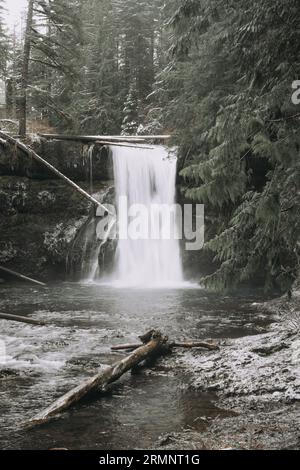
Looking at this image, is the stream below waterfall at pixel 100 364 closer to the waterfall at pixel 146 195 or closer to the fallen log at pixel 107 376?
the fallen log at pixel 107 376

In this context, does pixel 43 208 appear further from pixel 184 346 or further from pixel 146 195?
pixel 184 346

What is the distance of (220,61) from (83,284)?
944 centimetres

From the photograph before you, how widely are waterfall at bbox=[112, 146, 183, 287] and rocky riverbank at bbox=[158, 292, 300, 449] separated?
422 inches

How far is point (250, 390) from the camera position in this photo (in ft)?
19.9

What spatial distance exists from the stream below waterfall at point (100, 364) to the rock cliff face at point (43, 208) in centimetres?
447

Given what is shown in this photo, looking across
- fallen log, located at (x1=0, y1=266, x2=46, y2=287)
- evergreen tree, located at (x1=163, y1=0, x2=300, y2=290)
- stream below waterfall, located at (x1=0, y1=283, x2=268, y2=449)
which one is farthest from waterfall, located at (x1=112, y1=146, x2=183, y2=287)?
evergreen tree, located at (x1=163, y1=0, x2=300, y2=290)

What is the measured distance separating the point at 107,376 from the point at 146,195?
1354 cm

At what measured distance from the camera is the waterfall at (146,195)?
63.0 ft

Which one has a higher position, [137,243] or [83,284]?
[137,243]

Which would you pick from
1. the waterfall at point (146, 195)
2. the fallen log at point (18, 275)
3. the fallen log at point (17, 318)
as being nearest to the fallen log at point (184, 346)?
the fallen log at point (17, 318)

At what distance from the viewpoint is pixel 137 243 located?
19.6m

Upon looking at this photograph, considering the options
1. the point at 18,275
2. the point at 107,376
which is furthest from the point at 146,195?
the point at 107,376
